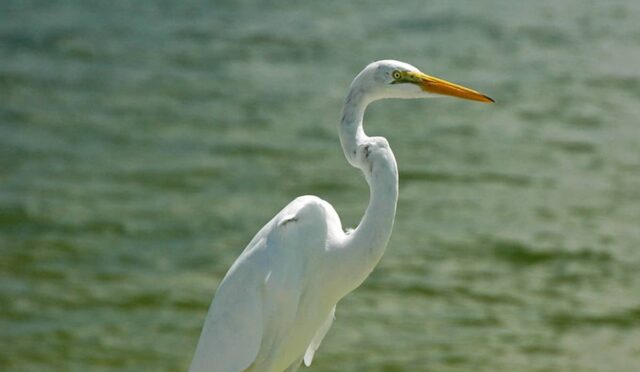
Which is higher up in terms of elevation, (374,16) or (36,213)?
(374,16)

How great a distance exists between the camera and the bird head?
368 centimetres

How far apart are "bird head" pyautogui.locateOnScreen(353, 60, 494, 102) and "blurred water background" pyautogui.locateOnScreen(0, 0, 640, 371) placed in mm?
2955

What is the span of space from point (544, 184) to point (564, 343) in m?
2.08

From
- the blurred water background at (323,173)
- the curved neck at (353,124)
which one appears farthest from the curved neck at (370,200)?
the blurred water background at (323,173)

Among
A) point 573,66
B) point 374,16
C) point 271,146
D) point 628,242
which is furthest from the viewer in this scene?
point 374,16

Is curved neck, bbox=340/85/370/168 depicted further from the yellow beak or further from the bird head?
the yellow beak

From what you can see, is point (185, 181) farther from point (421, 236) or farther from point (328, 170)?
point (421, 236)

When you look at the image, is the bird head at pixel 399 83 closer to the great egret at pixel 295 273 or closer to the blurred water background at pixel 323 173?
the great egret at pixel 295 273

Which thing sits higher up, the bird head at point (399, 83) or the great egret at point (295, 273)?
the bird head at point (399, 83)

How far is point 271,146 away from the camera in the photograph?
9094 mm

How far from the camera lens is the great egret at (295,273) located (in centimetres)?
372

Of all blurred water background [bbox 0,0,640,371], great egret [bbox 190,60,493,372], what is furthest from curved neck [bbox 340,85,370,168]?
blurred water background [bbox 0,0,640,371]

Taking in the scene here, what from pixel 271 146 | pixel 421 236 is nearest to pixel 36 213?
pixel 271 146

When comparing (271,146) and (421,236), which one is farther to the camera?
(271,146)
